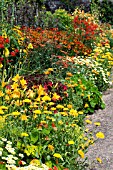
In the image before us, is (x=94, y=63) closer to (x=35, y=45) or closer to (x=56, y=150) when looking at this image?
(x=35, y=45)

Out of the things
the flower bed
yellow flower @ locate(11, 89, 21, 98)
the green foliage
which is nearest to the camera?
the flower bed

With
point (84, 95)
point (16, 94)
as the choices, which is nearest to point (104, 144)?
point (84, 95)

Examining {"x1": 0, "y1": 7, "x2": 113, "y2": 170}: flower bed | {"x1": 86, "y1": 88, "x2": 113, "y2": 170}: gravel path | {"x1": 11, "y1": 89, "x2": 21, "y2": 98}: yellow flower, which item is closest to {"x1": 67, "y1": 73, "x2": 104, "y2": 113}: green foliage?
{"x1": 0, "y1": 7, "x2": 113, "y2": 170}: flower bed

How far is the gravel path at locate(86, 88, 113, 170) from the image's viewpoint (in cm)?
446

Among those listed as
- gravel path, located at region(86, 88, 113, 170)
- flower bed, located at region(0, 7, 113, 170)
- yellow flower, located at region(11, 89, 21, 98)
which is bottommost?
gravel path, located at region(86, 88, 113, 170)

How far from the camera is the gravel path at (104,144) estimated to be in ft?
14.6

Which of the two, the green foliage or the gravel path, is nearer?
the gravel path

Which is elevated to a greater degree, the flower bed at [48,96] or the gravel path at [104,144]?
the flower bed at [48,96]

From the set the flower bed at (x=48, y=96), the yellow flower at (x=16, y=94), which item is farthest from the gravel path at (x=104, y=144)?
the yellow flower at (x=16, y=94)

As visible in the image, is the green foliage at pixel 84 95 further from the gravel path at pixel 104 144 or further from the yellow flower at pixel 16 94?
the yellow flower at pixel 16 94

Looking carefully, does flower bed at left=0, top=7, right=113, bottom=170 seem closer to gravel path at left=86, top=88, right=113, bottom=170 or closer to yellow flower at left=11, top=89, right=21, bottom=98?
yellow flower at left=11, top=89, right=21, bottom=98

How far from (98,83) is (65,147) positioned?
3.14 metres

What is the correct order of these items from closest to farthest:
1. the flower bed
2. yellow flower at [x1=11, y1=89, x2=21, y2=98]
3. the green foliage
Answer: the flower bed < yellow flower at [x1=11, y1=89, x2=21, y2=98] < the green foliage

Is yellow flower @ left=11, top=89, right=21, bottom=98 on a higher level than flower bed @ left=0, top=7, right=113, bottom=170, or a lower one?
higher
